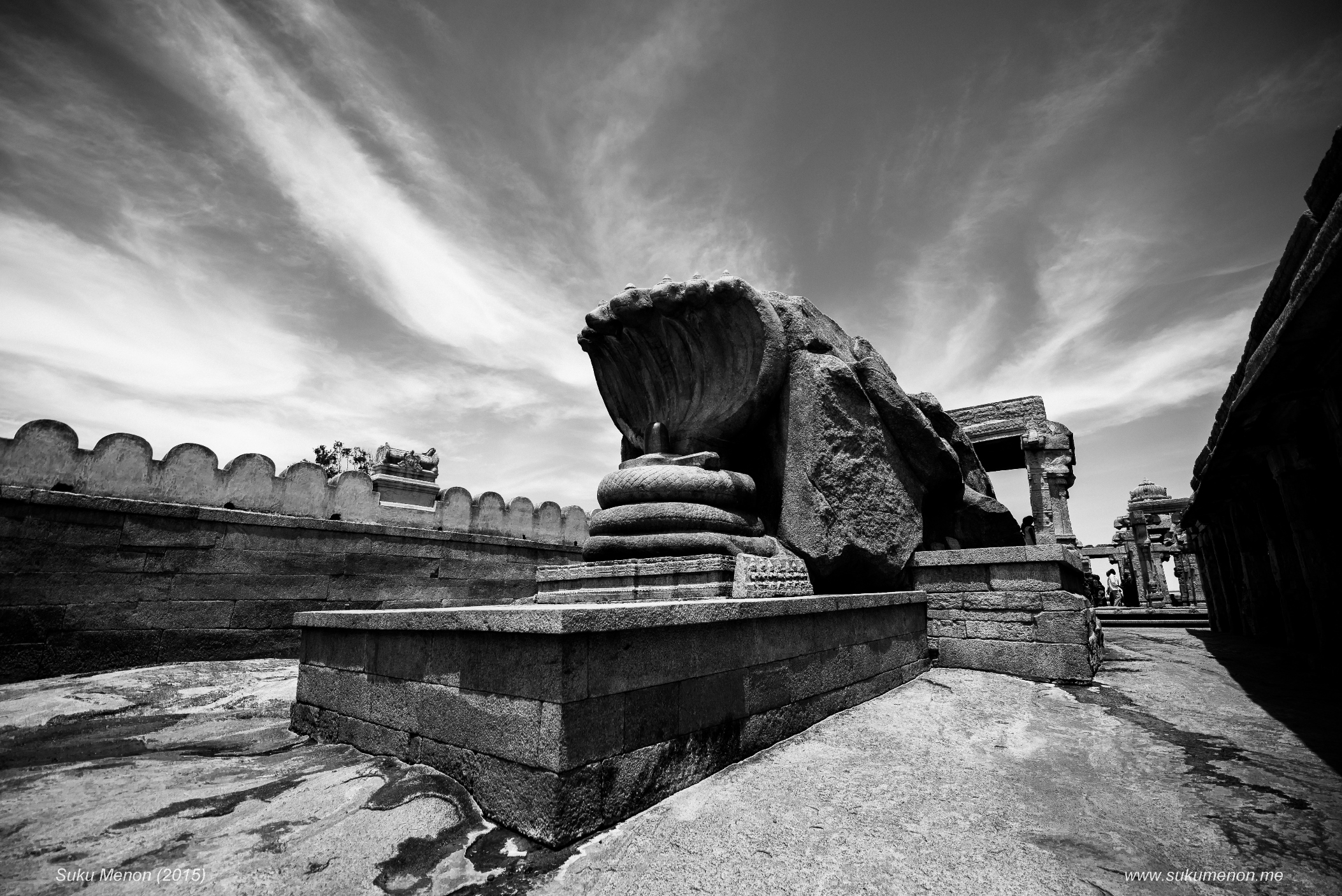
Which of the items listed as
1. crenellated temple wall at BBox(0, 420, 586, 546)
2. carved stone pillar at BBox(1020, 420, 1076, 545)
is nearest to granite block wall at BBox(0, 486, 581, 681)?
crenellated temple wall at BBox(0, 420, 586, 546)

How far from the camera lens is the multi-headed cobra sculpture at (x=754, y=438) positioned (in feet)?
15.3

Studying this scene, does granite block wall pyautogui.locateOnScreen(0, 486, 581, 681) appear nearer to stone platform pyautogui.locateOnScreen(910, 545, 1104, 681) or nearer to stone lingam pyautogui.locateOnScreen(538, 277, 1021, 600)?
stone lingam pyautogui.locateOnScreen(538, 277, 1021, 600)

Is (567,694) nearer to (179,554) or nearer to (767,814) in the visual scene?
(767,814)

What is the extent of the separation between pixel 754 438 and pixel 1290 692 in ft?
14.7

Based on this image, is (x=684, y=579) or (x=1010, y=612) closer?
(x=684, y=579)

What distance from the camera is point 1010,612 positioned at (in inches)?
207

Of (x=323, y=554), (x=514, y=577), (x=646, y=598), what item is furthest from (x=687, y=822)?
(x=514, y=577)

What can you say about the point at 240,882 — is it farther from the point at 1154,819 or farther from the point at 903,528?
the point at 903,528

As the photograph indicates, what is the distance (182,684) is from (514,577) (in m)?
4.13

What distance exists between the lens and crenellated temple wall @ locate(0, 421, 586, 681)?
5.18m

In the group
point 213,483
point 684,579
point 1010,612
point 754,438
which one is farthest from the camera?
point 213,483

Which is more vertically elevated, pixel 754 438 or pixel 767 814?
pixel 754 438

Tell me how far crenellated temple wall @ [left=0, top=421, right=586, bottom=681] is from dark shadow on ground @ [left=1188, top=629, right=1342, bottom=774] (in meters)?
7.66

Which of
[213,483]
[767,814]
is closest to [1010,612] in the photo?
[767,814]
